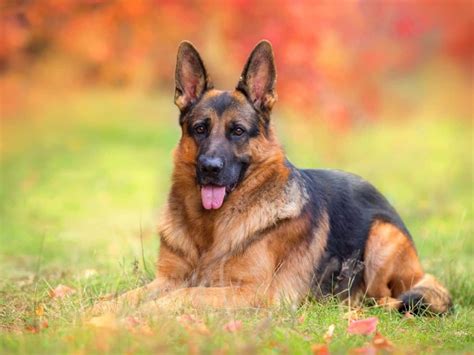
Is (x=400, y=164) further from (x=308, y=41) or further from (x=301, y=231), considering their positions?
(x=301, y=231)

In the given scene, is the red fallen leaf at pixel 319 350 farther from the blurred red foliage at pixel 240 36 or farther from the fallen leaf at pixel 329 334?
the blurred red foliage at pixel 240 36

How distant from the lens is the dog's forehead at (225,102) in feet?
20.4

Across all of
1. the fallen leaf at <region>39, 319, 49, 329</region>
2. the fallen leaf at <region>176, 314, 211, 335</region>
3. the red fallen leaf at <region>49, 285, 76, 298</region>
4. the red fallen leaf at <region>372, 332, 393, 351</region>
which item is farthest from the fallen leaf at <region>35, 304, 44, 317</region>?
the red fallen leaf at <region>372, 332, 393, 351</region>

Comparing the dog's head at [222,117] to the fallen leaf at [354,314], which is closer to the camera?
the fallen leaf at [354,314]

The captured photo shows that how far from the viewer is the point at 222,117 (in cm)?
616

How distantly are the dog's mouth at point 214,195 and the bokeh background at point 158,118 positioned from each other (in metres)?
0.95

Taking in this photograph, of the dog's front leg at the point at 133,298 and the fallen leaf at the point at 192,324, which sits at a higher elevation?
the fallen leaf at the point at 192,324

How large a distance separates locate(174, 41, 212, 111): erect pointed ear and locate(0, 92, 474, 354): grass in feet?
4.37

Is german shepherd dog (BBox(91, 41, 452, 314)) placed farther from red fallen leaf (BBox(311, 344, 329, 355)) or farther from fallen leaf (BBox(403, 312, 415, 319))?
red fallen leaf (BBox(311, 344, 329, 355))

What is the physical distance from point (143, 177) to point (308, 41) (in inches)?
168

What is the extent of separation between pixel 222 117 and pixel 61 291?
181cm

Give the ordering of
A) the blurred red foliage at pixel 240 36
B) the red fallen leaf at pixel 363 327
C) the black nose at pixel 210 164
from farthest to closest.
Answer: the blurred red foliage at pixel 240 36
the black nose at pixel 210 164
the red fallen leaf at pixel 363 327

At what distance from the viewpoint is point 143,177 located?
16.0 m

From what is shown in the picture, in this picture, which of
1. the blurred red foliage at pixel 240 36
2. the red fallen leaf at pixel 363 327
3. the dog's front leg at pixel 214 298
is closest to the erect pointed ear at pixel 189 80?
the dog's front leg at pixel 214 298
